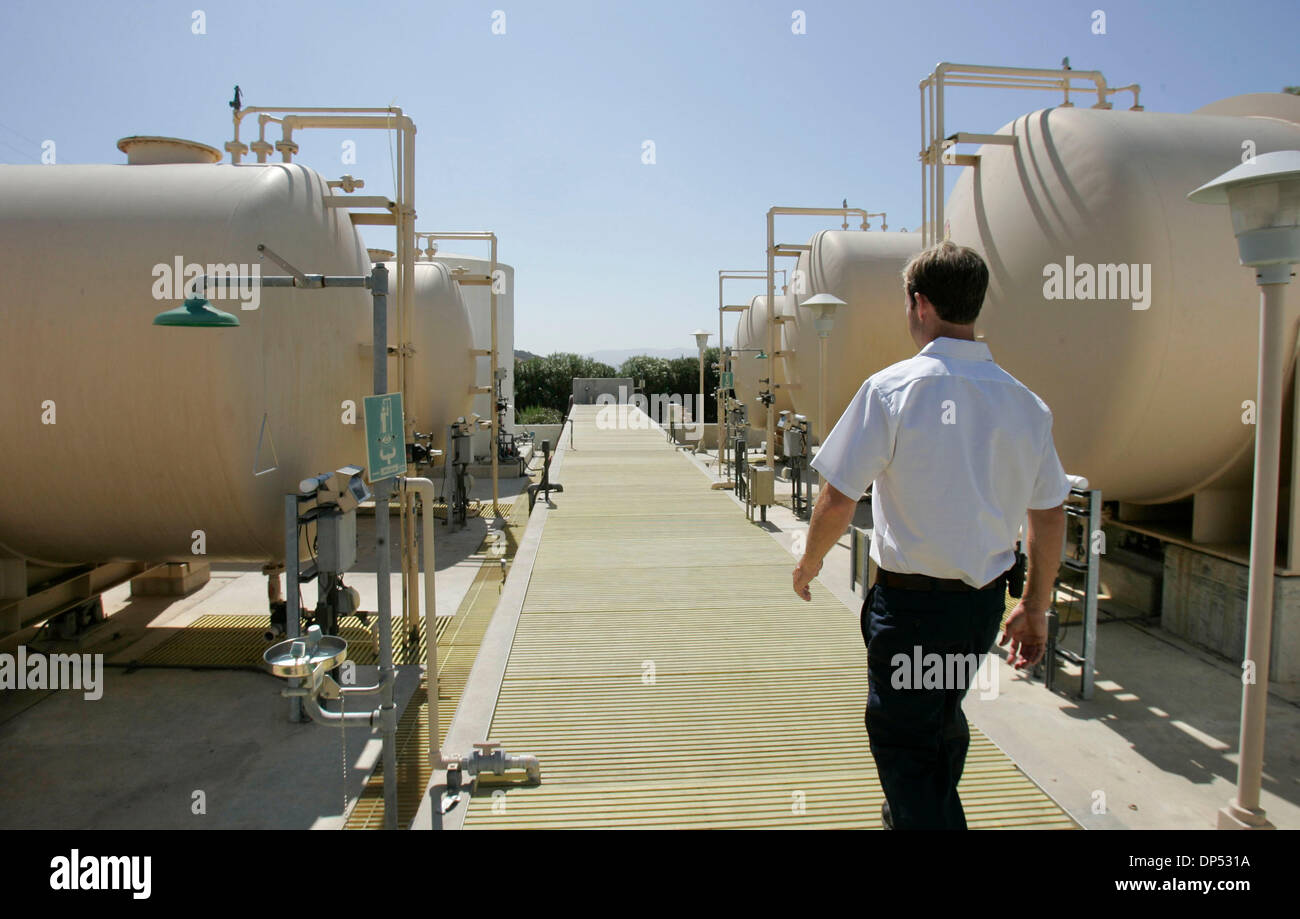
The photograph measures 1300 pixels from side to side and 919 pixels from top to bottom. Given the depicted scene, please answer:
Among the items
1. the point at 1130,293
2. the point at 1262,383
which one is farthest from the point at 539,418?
the point at 1262,383

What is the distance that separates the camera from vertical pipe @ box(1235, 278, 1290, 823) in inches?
155

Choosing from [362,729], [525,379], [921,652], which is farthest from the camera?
[525,379]

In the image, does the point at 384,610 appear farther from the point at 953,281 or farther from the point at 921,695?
the point at 953,281

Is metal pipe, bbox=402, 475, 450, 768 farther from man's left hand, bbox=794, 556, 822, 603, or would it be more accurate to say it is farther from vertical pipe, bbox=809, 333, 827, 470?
vertical pipe, bbox=809, 333, 827, 470

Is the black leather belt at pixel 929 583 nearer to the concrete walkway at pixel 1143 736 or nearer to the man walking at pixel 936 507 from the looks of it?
the man walking at pixel 936 507

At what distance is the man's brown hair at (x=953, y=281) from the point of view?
282 centimetres

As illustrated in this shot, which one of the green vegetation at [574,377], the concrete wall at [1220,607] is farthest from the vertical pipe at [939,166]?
the green vegetation at [574,377]

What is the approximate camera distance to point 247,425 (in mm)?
5922

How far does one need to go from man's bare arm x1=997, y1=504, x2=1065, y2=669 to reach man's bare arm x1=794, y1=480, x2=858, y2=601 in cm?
72

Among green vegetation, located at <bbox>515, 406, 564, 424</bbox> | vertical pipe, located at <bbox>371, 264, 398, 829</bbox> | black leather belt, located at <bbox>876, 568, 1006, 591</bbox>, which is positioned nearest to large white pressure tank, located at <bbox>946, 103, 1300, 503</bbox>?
black leather belt, located at <bbox>876, 568, 1006, 591</bbox>
